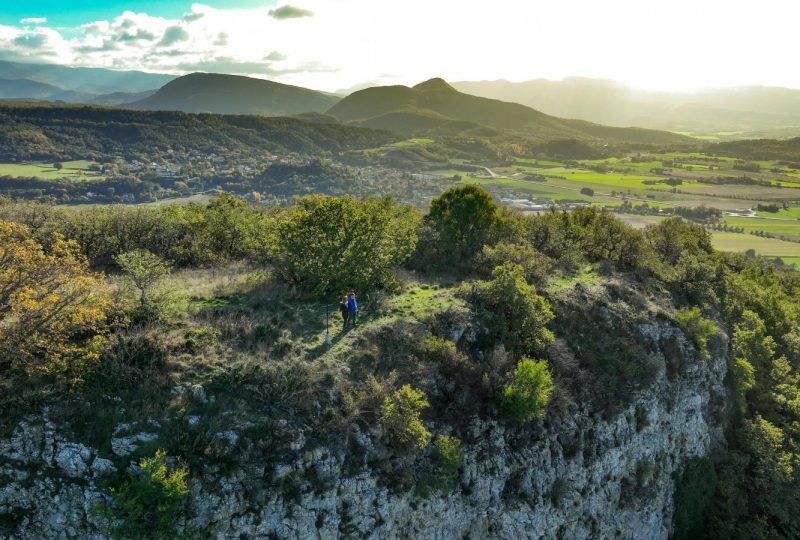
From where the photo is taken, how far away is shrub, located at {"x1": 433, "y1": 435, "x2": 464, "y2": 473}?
1767 cm

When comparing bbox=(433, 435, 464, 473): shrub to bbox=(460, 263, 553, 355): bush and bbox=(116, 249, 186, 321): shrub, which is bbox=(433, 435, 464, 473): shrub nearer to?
bbox=(460, 263, 553, 355): bush

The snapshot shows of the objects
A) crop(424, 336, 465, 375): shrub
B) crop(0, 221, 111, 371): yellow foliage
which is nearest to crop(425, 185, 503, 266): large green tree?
crop(424, 336, 465, 375): shrub

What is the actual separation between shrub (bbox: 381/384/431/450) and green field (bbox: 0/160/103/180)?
94190 mm

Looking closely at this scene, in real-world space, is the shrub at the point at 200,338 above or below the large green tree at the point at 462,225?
Answer: below

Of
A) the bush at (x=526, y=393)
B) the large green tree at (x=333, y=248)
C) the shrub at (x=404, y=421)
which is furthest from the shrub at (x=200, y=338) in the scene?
the bush at (x=526, y=393)

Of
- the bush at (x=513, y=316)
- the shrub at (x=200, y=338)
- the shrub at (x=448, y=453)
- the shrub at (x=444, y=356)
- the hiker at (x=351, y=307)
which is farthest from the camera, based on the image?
the bush at (x=513, y=316)

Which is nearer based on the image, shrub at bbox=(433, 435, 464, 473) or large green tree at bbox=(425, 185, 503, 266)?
shrub at bbox=(433, 435, 464, 473)

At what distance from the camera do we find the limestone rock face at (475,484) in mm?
13695

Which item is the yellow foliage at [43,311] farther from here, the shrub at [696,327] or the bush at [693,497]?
the shrub at [696,327]

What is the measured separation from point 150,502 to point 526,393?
47.9 feet

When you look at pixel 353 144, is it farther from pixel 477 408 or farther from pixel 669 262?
pixel 477 408

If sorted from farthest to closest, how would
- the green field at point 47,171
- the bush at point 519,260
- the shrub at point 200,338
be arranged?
the green field at point 47,171 → the bush at point 519,260 → the shrub at point 200,338

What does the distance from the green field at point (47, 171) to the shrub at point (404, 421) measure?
309 feet

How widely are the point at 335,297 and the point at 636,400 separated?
58.5ft
